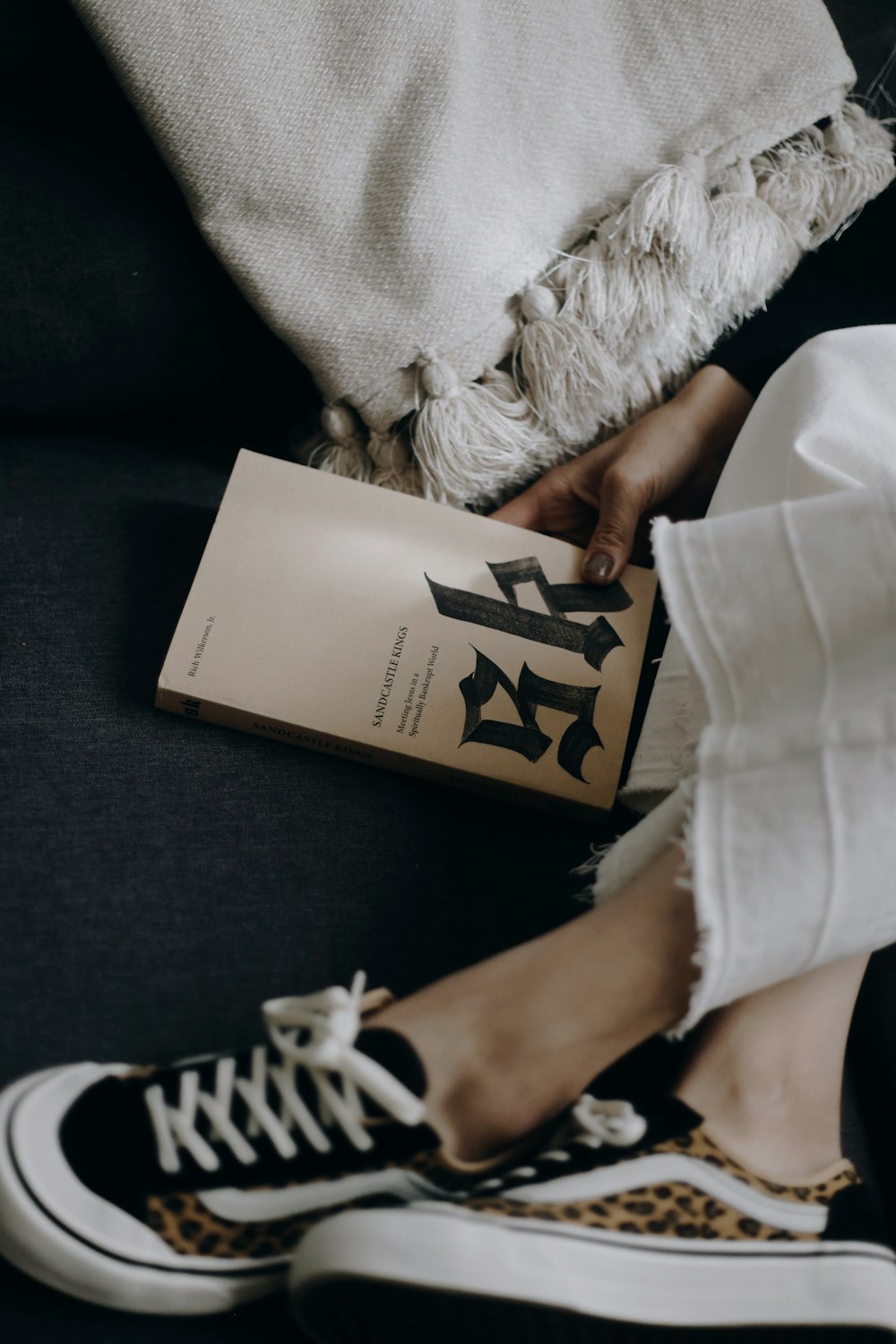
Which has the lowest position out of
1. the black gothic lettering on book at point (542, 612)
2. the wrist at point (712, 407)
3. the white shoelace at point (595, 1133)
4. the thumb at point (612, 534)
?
the white shoelace at point (595, 1133)

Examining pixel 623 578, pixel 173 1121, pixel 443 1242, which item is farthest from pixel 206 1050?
pixel 623 578

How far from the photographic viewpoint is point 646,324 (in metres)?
0.74

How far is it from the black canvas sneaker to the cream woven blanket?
18.0 inches

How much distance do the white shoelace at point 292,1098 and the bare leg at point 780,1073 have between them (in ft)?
0.59

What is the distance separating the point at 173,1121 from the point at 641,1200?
9.6 inches

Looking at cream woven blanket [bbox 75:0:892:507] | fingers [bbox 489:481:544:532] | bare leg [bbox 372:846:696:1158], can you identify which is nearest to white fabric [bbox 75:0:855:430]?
cream woven blanket [bbox 75:0:892:507]

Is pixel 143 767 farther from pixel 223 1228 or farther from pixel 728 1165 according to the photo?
pixel 728 1165

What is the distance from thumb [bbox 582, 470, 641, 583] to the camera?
2.34 feet

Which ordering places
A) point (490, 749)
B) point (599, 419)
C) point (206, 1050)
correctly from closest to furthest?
1. point (206, 1050)
2. point (490, 749)
3. point (599, 419)

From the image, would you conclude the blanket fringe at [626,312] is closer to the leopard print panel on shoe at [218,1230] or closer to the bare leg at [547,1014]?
the bare leg at [547,1014]

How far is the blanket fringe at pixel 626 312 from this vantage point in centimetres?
72

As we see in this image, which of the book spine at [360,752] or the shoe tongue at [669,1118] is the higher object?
the book spine at [360,752]

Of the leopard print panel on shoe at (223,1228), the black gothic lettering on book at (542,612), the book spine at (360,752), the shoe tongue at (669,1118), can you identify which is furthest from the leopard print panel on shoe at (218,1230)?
the black gothic lettering on book at (542,612)

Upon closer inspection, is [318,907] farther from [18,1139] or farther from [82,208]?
[82,208]
